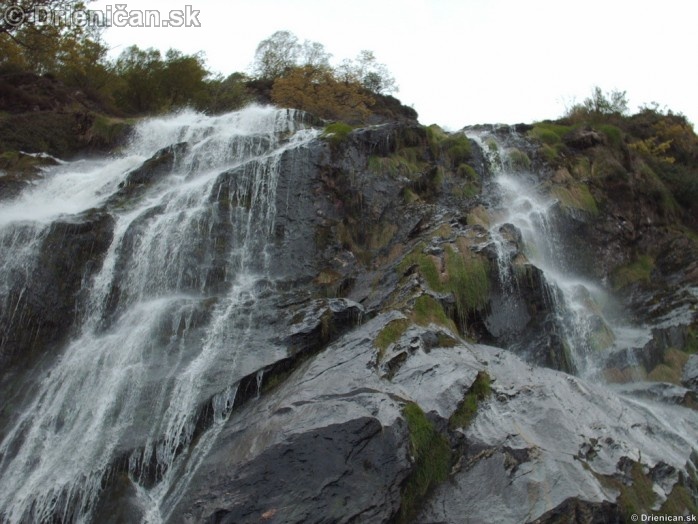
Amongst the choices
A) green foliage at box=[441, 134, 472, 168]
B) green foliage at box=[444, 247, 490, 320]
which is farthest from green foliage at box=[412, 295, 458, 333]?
green foliage at box=[441, 134, 472, 168]

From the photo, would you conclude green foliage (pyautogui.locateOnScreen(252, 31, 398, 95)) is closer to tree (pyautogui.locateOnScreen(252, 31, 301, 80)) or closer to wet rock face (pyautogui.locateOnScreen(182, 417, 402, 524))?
tree (pyautogui.locateOnScreen(252, 31, 301, 80))

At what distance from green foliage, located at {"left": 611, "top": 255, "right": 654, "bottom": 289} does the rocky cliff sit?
7cm

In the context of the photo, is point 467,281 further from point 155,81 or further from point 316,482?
point 155,81

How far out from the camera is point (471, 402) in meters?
8.30

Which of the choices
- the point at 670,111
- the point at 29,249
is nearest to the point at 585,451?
the point at 29,249

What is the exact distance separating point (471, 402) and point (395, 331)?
1.91m

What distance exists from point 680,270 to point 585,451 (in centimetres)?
1039

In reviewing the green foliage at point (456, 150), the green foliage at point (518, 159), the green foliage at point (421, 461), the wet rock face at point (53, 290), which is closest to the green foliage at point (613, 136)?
the green foliage at point (518, 159)

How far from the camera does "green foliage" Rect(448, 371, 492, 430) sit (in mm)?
7992

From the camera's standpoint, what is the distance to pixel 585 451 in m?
7.61

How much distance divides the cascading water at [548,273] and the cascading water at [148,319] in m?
5.20

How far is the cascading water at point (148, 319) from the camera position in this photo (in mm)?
8672

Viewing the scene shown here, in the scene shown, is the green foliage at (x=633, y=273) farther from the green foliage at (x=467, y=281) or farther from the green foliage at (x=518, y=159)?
the green foliage at (x=467, y=281)

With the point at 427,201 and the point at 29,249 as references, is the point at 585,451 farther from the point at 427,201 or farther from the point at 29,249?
the point at 29,249
